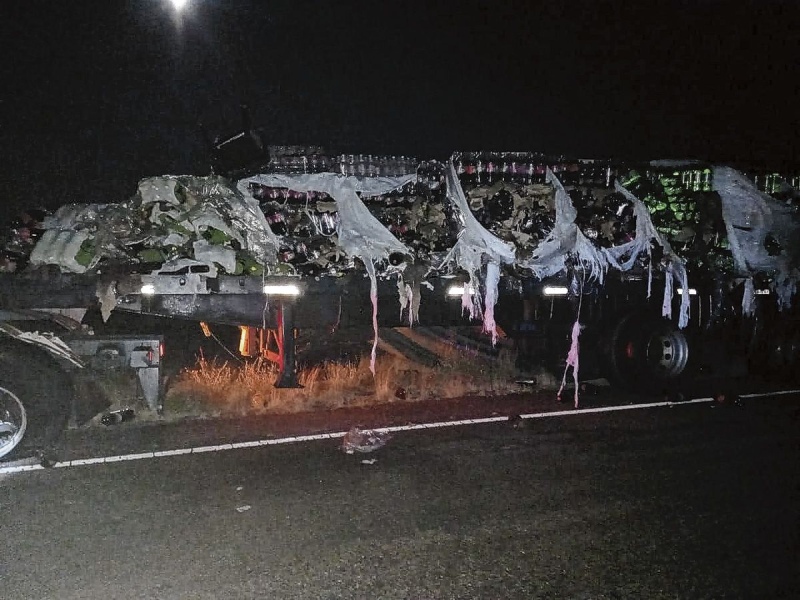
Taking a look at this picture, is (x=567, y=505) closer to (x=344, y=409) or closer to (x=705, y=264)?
(x=344, y=409)

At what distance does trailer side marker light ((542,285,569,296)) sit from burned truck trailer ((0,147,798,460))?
3cm

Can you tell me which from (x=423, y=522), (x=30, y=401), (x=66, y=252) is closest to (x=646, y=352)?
(x=423, y=522)

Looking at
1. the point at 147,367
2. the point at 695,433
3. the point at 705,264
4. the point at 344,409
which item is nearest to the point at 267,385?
the point at 344,409

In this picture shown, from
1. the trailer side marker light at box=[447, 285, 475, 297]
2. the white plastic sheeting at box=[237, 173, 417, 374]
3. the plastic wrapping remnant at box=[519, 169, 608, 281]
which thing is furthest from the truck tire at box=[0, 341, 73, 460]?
the plastic wrapping remnant at box=[519, 169, 608, 281]

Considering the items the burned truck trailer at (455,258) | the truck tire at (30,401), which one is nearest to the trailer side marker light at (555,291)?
the burned truck trailer at (455,258)

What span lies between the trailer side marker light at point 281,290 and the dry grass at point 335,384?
137 centimetres

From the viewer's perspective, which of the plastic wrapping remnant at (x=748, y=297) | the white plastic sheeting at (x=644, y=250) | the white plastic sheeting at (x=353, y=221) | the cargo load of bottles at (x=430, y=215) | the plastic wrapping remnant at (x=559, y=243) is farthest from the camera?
the plastic wrapping remnant at (x=748, y=297)

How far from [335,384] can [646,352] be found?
13.5 feet

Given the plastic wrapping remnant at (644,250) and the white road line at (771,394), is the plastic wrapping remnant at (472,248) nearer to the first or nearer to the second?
the plastic wrapping remnant at (644,250)

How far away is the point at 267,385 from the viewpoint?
26.6 ft

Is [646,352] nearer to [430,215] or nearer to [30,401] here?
[430,215]

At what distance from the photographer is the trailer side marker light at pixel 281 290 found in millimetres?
6941

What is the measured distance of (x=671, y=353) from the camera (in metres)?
8.83

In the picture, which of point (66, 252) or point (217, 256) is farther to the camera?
point (217, 256)
